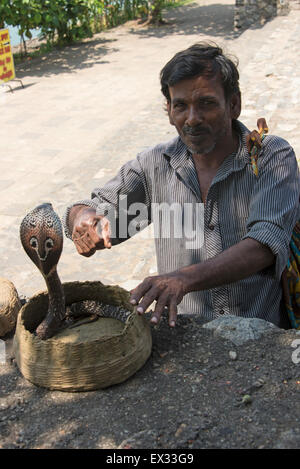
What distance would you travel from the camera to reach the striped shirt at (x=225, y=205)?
84.9 inches

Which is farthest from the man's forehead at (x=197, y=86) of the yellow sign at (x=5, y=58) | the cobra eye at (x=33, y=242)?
the yellow sign at (x=5, y=58)

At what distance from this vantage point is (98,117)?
25.9ft

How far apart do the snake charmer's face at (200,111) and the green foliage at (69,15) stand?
8.78m

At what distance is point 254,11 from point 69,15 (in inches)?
164

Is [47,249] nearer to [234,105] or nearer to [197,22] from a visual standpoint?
[234,105]

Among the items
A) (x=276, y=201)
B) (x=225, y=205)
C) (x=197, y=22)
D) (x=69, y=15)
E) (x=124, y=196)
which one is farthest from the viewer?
(x=197, y=22)

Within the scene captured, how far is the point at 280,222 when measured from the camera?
2.08m

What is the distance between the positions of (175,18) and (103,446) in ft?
51.1

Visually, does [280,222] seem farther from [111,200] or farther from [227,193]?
[111,200]

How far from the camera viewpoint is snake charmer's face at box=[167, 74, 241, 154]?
219 centimetres

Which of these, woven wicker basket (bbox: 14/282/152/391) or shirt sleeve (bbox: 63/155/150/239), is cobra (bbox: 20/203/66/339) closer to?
woven wicker basket (bbox: 14/282/152/391)

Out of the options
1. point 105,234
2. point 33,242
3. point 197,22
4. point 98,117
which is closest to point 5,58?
point 98,117

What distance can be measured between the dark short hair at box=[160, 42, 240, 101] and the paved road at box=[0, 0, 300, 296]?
6.90 feet

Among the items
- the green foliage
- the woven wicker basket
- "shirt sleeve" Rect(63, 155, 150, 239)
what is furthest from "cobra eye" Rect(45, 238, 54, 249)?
the green foliage
